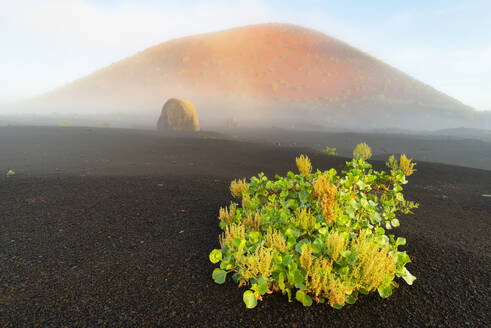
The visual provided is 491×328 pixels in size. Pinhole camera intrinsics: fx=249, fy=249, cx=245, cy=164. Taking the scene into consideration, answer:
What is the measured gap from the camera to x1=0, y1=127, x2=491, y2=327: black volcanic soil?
2.06 metres

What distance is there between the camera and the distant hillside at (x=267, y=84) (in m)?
46.1

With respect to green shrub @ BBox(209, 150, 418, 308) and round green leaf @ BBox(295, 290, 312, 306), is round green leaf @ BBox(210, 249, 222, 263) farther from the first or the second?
round green leaf @ BBox(295, 290, 312, 306)

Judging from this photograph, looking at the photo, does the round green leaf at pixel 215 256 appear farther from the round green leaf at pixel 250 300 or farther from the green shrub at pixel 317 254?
the round green leaf at pixel 250 300

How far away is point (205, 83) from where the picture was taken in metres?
56.7

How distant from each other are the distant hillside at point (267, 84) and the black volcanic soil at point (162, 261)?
3698cm

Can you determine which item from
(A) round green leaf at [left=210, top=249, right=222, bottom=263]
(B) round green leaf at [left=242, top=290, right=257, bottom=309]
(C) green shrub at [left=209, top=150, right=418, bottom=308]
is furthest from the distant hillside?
(B) round green leaf at [left=242, top=290, right=257, bottom=309]

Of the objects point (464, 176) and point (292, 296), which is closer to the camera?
point (292, 296)

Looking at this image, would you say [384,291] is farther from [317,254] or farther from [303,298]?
[303,298]

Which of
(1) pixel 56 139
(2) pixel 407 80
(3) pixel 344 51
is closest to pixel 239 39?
(3) pixel 344 51

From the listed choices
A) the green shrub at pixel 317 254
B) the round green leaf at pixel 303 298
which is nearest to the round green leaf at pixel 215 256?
the green shrub at pixel 317 254

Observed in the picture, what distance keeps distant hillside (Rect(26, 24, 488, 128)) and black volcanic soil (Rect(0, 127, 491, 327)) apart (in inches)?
1456

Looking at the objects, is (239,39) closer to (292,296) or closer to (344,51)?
(344,51)

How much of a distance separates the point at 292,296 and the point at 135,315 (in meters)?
1.36

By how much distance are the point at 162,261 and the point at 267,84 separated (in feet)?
183
